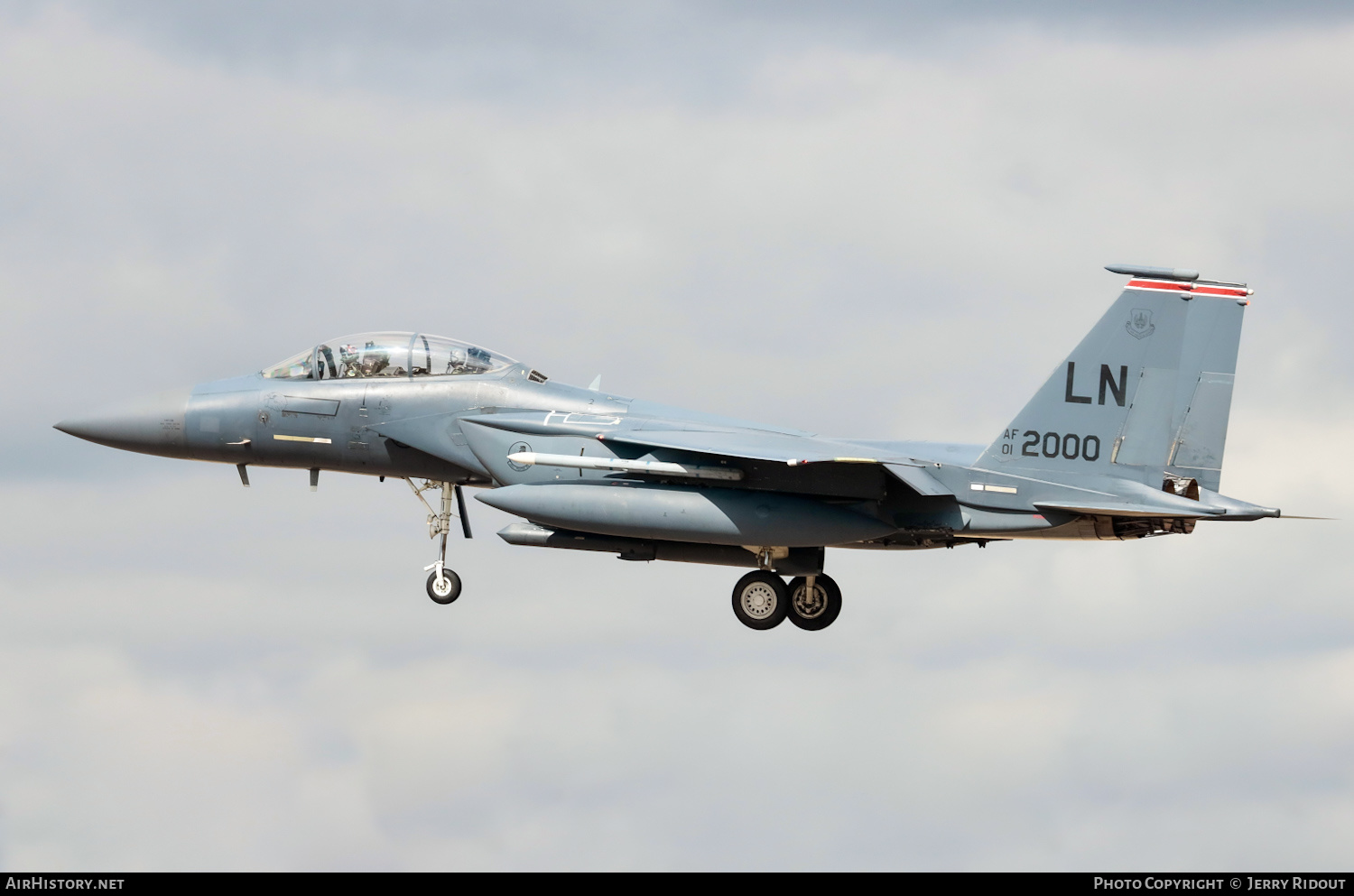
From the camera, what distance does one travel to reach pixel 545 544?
2348cm

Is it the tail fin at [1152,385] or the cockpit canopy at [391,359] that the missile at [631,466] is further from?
the tail fin at [1152,385]

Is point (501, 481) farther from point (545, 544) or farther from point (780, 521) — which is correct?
point (780, 521)

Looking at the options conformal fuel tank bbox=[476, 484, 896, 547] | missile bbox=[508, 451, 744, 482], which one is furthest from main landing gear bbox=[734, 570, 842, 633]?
missile bbox=[508, 451, 744, 482]

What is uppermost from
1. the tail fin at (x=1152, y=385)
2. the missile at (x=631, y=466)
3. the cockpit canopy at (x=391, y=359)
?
the tail fin at (x=1152, y=385)

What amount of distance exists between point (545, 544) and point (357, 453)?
2.98 meters

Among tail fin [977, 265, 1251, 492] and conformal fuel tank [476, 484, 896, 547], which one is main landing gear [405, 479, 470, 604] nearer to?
conformal fuel tank [476, 484, 896, 547]

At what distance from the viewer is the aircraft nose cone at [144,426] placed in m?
24.4

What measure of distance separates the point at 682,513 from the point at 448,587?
395 cm

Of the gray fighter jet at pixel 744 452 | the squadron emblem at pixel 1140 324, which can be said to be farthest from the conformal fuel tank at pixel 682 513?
the squadron emblem at pixel 1140 324

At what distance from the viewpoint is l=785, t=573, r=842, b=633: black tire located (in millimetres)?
24109

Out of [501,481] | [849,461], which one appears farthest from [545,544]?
[849,461]

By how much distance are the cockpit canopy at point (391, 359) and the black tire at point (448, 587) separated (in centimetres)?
276

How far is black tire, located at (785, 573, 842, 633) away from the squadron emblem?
18.1 ft

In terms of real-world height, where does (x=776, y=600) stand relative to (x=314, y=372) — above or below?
below
